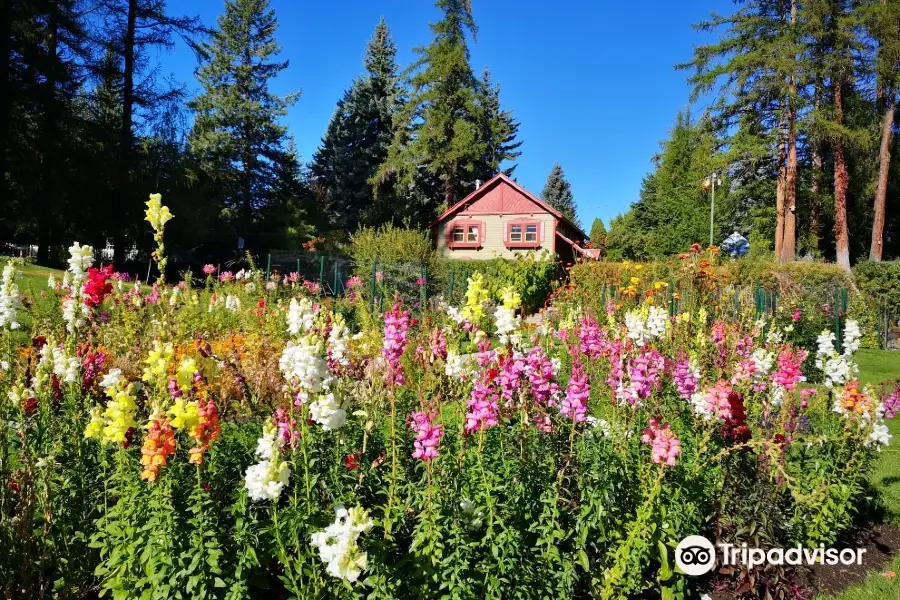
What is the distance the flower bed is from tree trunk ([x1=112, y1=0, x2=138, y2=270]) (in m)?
20.0

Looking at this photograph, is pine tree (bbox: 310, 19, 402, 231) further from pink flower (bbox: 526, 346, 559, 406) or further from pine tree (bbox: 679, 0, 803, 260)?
pink flower (bbox: 526, 346, 559, 406)

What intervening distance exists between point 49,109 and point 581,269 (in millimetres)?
17942

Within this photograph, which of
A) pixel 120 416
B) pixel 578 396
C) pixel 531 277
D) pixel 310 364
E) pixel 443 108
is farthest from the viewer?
pixel 443 108

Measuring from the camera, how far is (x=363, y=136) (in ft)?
110

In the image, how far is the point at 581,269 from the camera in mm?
15430

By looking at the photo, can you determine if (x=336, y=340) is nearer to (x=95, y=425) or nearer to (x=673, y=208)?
Answer: (x=95, y=425)

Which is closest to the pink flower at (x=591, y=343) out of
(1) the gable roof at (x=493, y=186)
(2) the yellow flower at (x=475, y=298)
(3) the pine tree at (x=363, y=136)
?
(2) the yellow flower at (x=475, y=298)

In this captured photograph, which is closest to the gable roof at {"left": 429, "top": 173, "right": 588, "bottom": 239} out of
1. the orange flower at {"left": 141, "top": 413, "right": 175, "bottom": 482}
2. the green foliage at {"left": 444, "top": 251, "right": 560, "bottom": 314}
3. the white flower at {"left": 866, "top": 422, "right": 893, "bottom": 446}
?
the green foliage at {"left": 444, "top": 251, "right": 560, "bottom": 314}

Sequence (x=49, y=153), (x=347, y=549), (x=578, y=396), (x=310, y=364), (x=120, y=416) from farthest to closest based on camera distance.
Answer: (x=49, y=153) → (x=578, y=396) → (x=310, y=364) → (x=120, y=416) → (x=347, y=549)

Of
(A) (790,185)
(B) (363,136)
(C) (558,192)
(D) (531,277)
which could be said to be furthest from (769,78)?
(C) (558,192)

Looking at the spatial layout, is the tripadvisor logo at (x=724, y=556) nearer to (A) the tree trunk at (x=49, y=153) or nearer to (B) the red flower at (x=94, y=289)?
(B) the red flower at (x=94, y=289)

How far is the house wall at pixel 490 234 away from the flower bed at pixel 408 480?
26077mm

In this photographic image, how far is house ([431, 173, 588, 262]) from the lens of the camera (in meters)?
29.7

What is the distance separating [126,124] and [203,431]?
23.3 m
